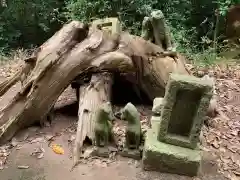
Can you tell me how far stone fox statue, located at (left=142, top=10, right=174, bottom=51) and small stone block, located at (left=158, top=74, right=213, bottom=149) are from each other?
193cm

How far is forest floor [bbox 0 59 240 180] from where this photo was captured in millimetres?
4516

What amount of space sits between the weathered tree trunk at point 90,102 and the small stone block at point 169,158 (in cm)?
79

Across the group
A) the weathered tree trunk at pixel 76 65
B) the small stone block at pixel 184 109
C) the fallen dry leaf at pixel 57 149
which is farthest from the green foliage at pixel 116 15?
the fallen dry leaf at pixel 57 149

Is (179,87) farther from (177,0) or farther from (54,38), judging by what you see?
(177,0)

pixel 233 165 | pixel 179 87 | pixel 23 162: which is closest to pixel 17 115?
pixel 23 162

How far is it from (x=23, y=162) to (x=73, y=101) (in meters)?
1.71

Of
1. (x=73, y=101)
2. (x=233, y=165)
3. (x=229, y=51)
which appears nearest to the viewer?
(x=233, y=165)

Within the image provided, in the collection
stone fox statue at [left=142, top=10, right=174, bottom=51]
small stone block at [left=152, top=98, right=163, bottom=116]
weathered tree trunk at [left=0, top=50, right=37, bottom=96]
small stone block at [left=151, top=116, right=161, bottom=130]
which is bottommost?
small stone block at [left=151, top=116, right=161, bottom=130]

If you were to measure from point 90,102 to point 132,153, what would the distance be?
1.03 m

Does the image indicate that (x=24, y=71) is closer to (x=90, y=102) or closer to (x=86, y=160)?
(x=90, y=102)

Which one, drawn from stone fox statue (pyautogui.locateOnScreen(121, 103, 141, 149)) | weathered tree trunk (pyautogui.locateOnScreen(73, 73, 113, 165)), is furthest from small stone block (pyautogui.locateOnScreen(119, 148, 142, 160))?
weathered tree trunk (pyautogui.locateOnScreen(73, 73, 113, 165))

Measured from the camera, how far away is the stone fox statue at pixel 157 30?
6020mm

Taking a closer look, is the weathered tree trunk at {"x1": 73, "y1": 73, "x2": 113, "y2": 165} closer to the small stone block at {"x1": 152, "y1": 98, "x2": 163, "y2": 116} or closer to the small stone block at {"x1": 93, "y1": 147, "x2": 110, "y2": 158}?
the small stone block at {"x1": 93, "y1": 147, "x2": 110, "y2": 158}

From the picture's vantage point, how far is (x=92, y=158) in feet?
15.4
